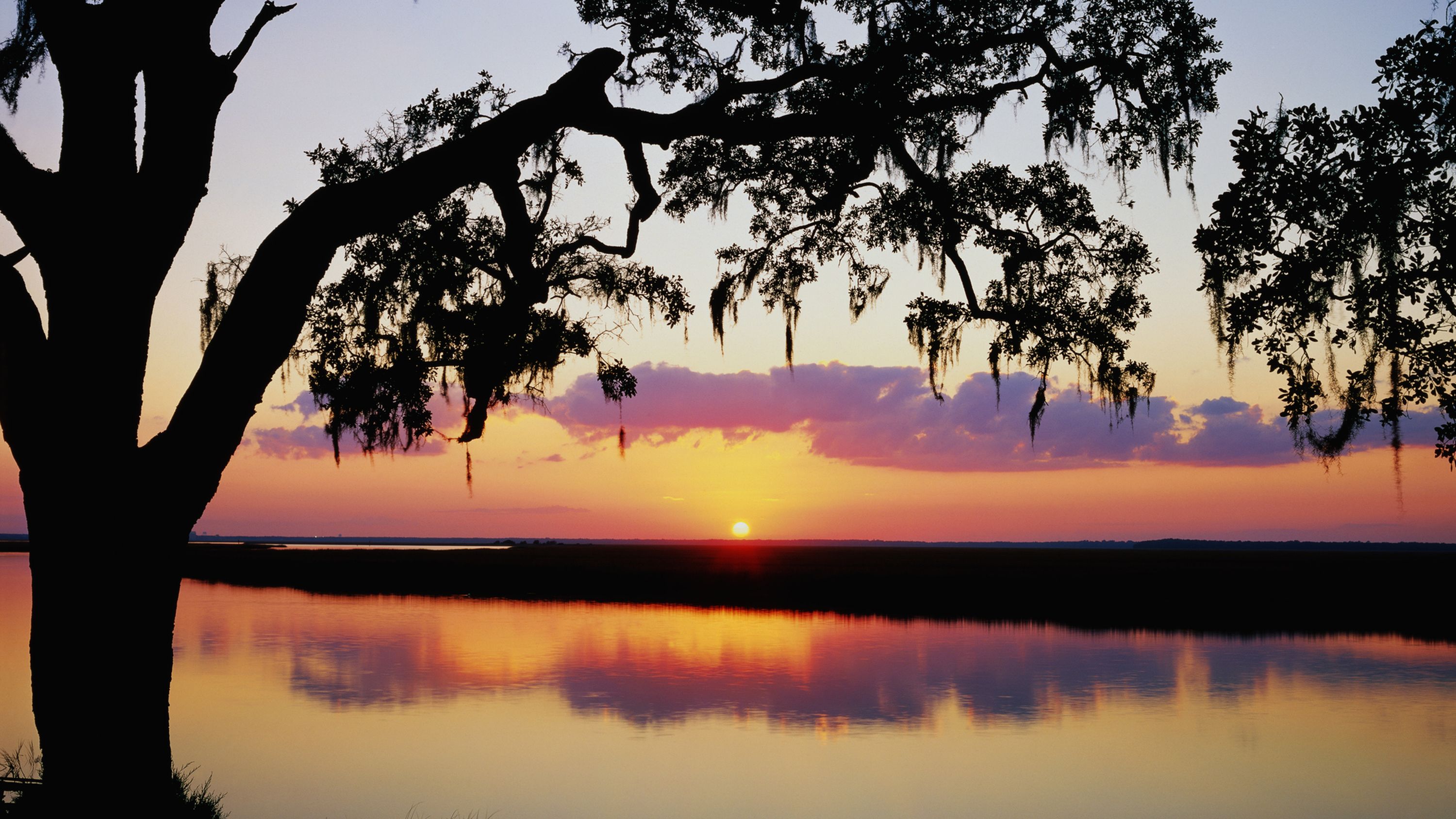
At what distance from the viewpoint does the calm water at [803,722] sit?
15.6 m

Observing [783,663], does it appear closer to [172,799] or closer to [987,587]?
[172,799]

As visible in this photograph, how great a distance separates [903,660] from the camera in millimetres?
28453

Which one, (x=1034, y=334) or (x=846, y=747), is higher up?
(x=1034, y=334)

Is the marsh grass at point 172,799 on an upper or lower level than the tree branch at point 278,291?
lower

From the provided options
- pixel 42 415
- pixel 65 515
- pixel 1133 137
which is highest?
pixel 1133 137

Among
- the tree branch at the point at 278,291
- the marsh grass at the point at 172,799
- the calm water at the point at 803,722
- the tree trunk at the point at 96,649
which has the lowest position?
the calm water at the point at 803,722

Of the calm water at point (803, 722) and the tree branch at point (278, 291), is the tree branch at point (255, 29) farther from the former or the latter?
the calm water at point (803, 722)

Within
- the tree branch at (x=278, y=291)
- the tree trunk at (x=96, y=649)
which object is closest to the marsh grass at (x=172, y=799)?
the tree trunk at (x=96, y=649)

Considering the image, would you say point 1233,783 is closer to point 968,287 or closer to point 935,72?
point 968,287

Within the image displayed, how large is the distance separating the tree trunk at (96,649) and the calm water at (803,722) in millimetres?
7890

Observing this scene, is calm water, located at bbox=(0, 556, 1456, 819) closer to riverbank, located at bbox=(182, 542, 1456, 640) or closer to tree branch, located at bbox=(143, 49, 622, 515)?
riverbank, located at bbox=(182, 542, 1456, 640)

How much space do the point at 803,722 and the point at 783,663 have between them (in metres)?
6.95

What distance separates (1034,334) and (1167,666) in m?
19.5

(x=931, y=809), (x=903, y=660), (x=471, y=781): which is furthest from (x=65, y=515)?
(x=903, y=660)
